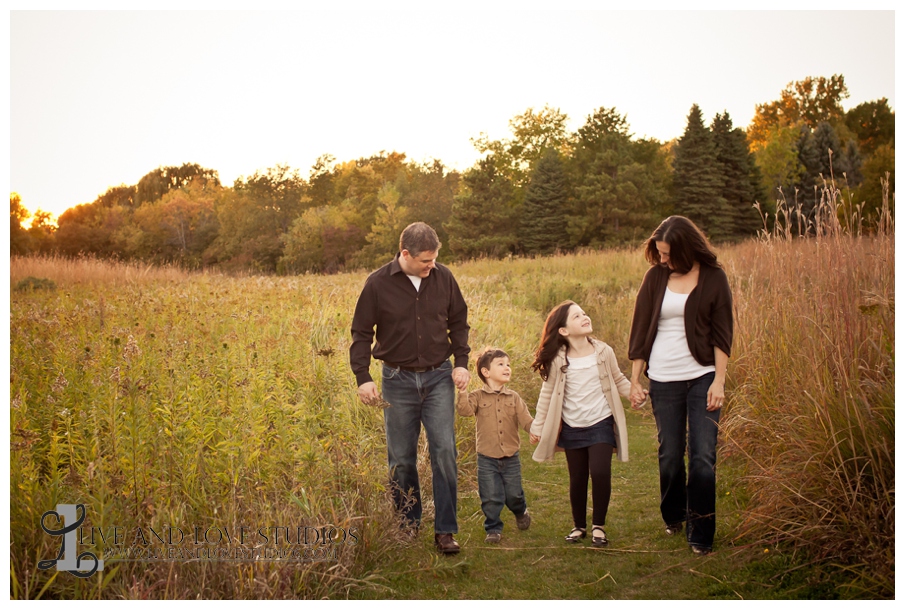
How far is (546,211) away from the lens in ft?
133

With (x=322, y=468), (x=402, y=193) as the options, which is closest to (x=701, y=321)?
(x=322, y=468)

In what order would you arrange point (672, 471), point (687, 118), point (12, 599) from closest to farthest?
point (12, 599), point (672, 471), point (687, 118)

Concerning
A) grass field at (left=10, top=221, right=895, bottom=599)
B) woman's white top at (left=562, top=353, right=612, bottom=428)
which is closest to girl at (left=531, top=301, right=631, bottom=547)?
woman's white top at (left=562, top=353, right=612, bottom=428)

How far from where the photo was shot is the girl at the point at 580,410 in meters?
4.73

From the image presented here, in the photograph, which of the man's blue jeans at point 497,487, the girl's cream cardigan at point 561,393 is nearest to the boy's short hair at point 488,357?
the girl's cream cardigan at point 561,393

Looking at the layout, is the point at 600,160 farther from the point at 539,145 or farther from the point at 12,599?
the point at 12,599

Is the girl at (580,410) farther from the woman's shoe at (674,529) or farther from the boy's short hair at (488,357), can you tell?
the woman's shoe at (674,529)

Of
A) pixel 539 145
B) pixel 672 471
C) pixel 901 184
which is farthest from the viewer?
pixel 539 145

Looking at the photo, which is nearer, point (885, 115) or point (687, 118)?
point (687, 118)

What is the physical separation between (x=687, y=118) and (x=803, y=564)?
3929 centimetres

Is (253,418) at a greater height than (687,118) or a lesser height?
lesser

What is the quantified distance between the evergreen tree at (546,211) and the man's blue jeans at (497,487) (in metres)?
35.5

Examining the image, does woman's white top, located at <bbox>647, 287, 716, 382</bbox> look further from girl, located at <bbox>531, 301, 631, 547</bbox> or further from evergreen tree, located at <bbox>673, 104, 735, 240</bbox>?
evergreen tree, located at <bbox>673, 104, 735, 240</bbox>

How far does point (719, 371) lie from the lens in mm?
4379
